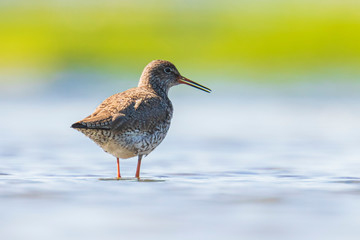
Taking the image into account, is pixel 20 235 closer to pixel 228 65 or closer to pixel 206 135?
pixel 206 135

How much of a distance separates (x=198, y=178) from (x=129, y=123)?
997 millimetres

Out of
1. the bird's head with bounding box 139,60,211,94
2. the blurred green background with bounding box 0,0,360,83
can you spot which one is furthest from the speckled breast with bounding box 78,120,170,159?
the blurred green background with bounding box 0,0,360,83

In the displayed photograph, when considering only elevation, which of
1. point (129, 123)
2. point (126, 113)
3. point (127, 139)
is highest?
point (126, 113)

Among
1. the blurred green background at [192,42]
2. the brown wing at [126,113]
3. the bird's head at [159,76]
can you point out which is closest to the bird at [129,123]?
the brown wing at [126,113]

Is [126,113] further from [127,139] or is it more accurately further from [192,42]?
[192,42]

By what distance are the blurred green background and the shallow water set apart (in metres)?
8.50

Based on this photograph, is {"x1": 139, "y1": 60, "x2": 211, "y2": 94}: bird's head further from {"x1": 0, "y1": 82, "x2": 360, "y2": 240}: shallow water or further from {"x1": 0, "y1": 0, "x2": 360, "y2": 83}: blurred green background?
{"x1": 0, "y1": 0, "x2": 360, "y2": 83}: blurred green background

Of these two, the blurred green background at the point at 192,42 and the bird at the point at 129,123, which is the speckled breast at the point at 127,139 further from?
the blurred green background at the point at 192,42

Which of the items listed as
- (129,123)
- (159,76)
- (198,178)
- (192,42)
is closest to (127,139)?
(129,123)

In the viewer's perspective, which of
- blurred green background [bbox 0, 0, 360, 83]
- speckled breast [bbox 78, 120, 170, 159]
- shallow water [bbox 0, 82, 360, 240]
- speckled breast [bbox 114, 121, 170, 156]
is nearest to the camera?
shallow water [bbox 0, 82, 360, 240]

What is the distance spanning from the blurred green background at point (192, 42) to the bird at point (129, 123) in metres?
14.1

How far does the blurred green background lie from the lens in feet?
84.8

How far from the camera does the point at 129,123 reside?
28.4 feet

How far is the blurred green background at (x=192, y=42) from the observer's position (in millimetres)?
25845
